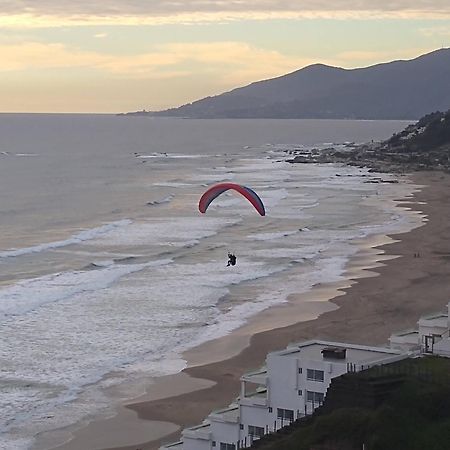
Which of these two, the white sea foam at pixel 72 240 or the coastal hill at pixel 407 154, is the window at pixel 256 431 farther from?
the coastal hill at pixel 407 154

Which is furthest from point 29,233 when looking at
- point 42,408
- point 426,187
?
point 426,187

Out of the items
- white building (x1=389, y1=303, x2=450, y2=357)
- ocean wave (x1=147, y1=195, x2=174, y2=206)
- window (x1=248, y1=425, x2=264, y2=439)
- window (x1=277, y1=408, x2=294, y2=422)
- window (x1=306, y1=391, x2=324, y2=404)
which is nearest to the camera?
window (x1=306, y1=391, x2=324, y2=404)

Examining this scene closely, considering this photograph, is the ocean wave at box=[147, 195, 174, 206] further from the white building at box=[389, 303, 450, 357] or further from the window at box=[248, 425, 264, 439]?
the window at box=[248, 425, 264, 439]

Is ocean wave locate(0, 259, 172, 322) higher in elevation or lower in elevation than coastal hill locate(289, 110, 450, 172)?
lower

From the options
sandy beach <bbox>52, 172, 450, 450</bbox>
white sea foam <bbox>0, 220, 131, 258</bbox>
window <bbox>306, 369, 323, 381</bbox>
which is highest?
window <bbox>306, 369, 323, 381</bbox>

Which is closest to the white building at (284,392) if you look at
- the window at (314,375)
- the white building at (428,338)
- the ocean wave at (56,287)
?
the window at (314,375)

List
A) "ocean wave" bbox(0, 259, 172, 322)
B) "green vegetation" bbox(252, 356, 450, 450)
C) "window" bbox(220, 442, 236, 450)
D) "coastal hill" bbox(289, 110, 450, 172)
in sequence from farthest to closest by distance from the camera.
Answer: "coastal hill" bbox(289, 110, 450, 172) < "ocean wave" bbox(0, 259, 172, 322) < "window" bbox(220, 442, 236, 450) < "green vegetation" bbox(252, 356, 450, 450)

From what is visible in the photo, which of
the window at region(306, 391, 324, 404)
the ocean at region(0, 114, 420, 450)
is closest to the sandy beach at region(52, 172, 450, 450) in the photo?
the ocean at region(0, 114, 420, 450)
